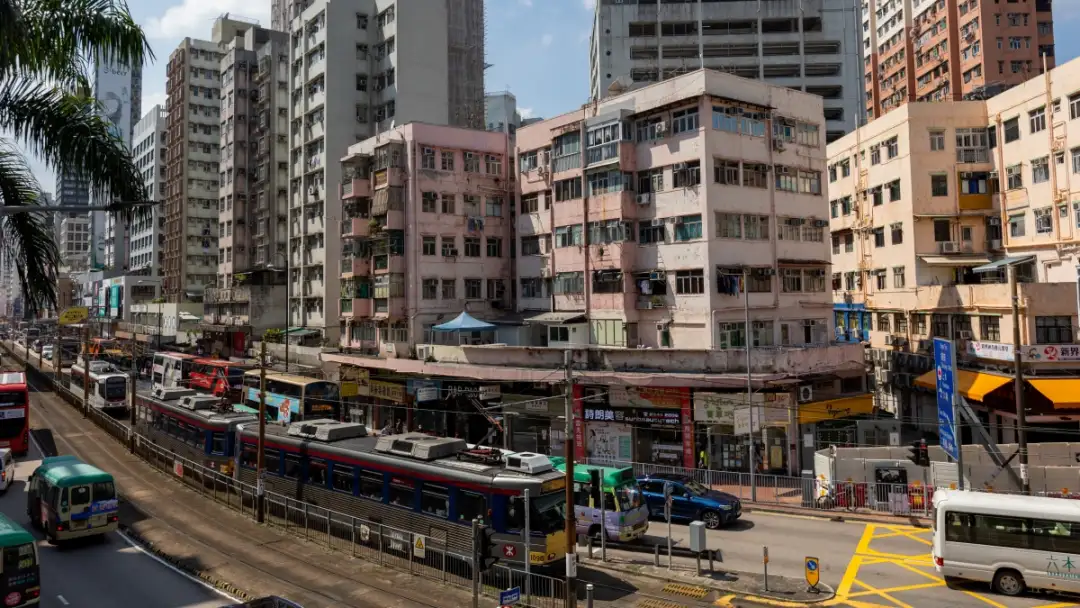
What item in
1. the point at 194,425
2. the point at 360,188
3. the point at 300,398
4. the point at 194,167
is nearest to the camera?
the point at 194,425

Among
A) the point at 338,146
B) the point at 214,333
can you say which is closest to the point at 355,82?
the point at 338,146

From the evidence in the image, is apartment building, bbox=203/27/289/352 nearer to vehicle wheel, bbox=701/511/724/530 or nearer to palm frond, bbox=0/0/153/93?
vehicle wheel, bbox=701/511/724/530

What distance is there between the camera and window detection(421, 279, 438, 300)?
44.3 meters

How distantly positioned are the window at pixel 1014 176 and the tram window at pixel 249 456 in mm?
40054

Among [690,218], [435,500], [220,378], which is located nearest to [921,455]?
Result: [690,218]

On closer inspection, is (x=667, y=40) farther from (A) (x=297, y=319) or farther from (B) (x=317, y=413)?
(B) (x=317, y=413)

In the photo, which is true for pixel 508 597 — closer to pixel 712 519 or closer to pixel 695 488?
pixel 712 519

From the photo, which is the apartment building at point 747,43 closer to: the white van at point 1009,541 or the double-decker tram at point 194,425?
the double-decker tram at point 194,425

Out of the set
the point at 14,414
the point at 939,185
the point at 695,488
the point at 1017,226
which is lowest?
the point at 695,488

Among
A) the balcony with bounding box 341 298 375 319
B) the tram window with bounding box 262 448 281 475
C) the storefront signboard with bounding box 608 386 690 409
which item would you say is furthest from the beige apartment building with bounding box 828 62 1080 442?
the balcony with bounding box 341 298 375 319

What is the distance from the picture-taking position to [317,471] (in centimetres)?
2370

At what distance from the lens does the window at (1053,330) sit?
111 feet

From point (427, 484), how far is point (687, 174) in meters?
21.7

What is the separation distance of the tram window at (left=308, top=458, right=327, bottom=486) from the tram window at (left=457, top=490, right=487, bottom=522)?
21.6 ft
